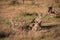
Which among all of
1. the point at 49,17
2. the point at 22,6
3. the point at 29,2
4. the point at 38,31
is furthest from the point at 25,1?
the point at 38,31

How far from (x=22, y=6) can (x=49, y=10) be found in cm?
277

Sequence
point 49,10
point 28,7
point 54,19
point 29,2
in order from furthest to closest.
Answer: point 29,2 → point 28,7 → point 49,10 → point 54,19

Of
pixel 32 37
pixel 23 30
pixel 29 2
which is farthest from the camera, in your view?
pixel 29 2

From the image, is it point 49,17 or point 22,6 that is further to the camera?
point 22,6

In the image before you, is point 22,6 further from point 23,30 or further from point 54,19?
point 23,30

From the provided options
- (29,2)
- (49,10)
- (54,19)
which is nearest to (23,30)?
(54,19)

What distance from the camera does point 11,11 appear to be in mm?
15414

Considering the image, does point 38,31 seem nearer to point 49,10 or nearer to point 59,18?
point 59,18

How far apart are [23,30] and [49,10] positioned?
4.84 metres

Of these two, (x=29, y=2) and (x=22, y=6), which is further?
(x=29, y=2)

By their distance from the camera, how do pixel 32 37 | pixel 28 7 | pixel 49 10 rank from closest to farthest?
pixel 32 37 → pixel 49 10 → pixel 28 7

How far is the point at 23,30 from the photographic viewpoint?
10.3m

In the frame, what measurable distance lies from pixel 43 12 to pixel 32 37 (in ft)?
19.1

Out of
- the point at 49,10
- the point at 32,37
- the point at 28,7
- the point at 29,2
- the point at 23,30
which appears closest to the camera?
the point at 32,37
